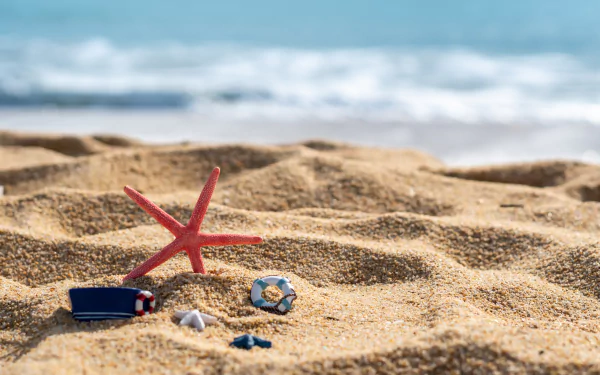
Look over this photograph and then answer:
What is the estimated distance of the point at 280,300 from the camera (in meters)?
2.03

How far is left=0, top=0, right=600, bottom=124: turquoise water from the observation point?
8914mm

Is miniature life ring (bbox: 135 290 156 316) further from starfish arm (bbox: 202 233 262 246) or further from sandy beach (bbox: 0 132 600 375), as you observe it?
starfish arm (bbox: 202 233 262 246)

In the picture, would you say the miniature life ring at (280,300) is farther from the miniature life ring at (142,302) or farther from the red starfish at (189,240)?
the miniature life ring at (142,302)

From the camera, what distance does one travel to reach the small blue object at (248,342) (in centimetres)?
174

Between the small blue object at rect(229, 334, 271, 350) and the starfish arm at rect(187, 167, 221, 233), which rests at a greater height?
the starfish arm at rect(187, 167, 221, 233)

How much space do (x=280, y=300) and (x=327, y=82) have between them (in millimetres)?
9383

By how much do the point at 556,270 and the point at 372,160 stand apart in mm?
2171

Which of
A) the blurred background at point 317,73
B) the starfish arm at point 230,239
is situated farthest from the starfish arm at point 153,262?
the blurred background at point 317,73

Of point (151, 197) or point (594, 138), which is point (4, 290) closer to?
point (151, 197)

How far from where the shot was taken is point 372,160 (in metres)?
4.48

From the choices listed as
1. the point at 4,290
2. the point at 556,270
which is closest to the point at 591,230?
the point at 556,270

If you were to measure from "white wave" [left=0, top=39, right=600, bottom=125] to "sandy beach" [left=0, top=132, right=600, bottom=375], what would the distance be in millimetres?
3933

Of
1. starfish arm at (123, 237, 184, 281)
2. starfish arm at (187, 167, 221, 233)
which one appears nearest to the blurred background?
starfish arm at (187, 167, 221, 233)

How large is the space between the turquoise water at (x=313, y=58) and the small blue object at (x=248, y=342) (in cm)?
585
